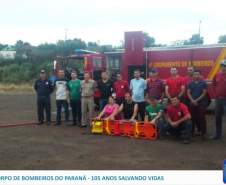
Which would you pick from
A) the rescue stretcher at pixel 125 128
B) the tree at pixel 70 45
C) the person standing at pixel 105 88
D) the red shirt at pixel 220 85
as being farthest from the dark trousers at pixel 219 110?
the tree at pixel 70 45

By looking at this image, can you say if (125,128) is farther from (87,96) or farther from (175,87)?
(87,96)

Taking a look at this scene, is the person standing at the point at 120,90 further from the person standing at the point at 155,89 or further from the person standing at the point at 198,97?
the person standing at the point at 198,97

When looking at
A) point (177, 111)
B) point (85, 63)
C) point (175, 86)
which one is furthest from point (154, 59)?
point (177, 111)

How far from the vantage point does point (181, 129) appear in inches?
448

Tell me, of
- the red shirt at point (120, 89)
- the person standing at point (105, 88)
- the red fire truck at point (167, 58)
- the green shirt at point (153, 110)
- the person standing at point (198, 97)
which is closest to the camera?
the person standing at point (198, 97)

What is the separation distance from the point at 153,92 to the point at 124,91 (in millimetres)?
1202

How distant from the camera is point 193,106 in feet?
38.9

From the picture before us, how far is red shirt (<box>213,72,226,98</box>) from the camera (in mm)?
11406

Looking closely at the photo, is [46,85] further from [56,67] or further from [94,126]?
[56,67]

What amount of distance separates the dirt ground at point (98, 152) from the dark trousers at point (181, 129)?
0.21m

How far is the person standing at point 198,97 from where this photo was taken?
1170 centimetres

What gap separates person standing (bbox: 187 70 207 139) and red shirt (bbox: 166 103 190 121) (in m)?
0.48

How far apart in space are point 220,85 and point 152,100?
1703mm
